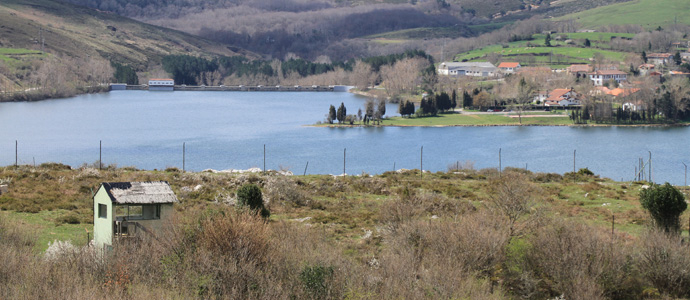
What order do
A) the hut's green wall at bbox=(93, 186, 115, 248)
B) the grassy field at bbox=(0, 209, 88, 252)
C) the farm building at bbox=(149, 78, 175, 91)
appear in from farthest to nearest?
the farm building at bbox=(149, 78, 175, 91), the grassy field at bbox=(0, 209, 88, 252), the hut's green wall at bbox=(93, 186, 115, 248)

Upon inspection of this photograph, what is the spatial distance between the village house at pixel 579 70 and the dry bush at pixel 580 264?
10152cm

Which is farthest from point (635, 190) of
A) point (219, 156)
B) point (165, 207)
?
point (219, 156)

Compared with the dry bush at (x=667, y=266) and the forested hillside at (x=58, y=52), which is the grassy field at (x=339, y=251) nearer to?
the dry bush at (x=667, y=266)

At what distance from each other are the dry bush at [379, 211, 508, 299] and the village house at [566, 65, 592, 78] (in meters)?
102

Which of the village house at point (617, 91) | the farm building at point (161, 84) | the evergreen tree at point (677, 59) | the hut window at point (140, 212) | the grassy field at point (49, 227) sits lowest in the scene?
the grassy field at point (49, 227)

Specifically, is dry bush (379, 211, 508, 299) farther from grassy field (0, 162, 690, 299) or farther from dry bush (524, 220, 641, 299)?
dry bush (524, 220, 641, 299)

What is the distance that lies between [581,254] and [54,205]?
14120mm

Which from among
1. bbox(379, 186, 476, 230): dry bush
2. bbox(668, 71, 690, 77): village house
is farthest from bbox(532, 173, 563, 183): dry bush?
bbox(668, 71, 690, 77): village house

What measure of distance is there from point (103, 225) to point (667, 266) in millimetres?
11917

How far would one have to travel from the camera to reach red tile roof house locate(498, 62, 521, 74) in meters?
128

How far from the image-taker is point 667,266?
16875 mm

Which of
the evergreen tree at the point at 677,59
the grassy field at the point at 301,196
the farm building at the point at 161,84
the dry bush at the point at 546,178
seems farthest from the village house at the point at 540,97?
the farm building at the point at 161,84

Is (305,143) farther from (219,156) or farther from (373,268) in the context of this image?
(373,268)

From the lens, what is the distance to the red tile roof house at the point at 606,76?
11188 centimetres
